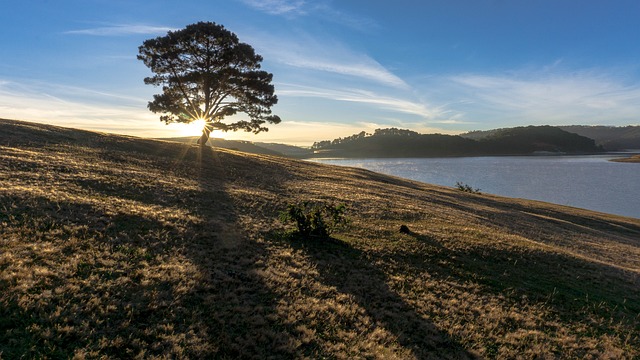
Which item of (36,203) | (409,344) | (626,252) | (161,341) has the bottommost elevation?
(626,252)

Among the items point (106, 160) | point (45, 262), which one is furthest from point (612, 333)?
point (106, 160)

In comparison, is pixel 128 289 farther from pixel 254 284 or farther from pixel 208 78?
pixel 208 78

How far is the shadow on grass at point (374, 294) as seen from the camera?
9.07m

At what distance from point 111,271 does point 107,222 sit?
14.7ft

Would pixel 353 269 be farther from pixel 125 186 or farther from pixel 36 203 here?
pixel 125 186

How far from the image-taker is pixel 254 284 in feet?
35.0

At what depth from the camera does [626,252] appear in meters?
25.6

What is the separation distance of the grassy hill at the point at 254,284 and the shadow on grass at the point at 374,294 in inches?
2.2

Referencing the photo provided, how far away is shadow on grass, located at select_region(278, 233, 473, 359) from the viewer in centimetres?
907

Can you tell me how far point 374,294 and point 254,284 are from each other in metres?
4.19

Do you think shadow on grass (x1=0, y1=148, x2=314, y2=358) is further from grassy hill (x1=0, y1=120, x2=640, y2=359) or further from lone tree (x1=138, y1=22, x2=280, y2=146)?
Result: lone tree (x1=138, y1=22, x2=280, y2=146)

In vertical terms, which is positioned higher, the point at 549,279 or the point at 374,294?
the point at 374,294

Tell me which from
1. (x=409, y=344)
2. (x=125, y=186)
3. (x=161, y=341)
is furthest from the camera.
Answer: (x=125, y=186)

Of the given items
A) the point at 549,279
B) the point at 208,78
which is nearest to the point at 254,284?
the point at 549,279
